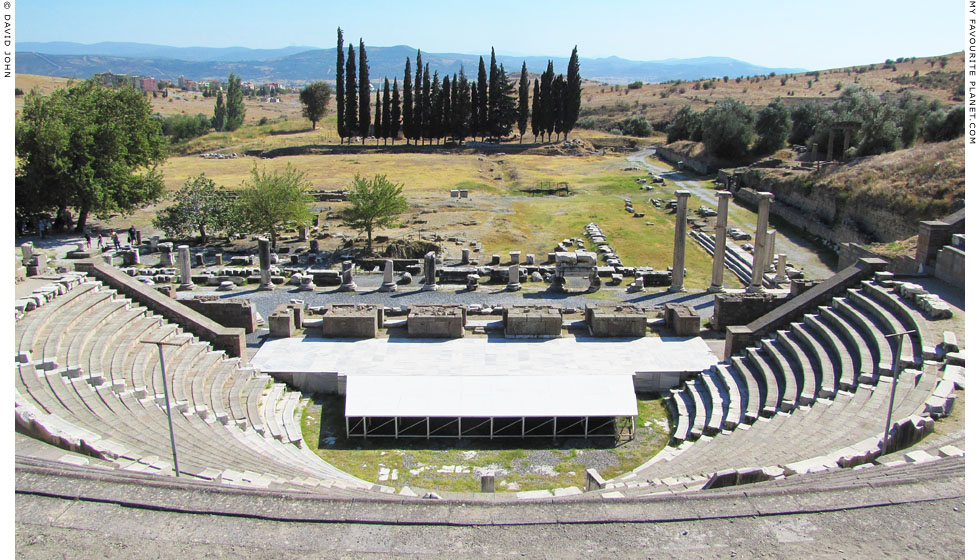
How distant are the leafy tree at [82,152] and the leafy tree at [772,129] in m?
55.0

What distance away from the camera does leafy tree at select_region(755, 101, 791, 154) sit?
67.3 m

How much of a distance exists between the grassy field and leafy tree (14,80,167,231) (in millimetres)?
28256

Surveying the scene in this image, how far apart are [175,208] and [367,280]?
15.0 meters

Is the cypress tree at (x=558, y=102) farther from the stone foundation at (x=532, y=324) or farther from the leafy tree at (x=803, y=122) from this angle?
the stone foundation at (x=532, y=324)

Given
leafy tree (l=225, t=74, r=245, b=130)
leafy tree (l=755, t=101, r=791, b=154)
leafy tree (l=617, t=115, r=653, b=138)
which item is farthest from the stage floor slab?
leafy tree (l=225, t=74, r=245, b=130)

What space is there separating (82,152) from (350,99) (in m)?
47.4

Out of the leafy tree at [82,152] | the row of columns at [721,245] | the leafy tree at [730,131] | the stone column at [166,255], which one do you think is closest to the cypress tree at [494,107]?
the leafy tree at [730,131]

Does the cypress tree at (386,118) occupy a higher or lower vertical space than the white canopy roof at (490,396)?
higher

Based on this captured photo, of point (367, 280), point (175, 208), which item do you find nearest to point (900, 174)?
point (367, 280)

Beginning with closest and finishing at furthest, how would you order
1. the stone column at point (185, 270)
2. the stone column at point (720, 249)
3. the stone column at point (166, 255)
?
the stone column at point (720, 249) < the stone column at point (185, 270) < the stone column at point (166, 255)

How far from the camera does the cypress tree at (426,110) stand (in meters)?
82.6

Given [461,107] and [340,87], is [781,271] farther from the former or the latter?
[340,87]

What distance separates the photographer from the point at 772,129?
222ft

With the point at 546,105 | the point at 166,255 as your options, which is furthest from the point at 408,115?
the point at 166,255
